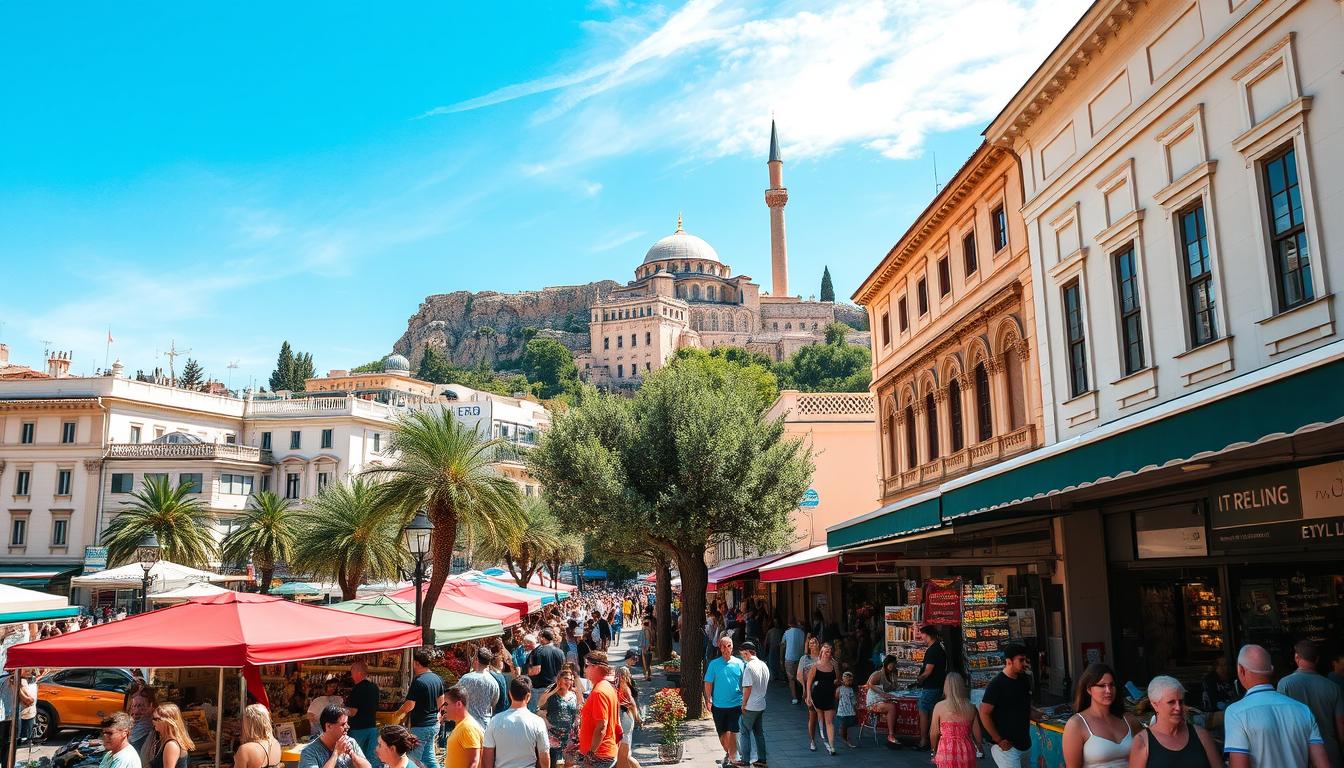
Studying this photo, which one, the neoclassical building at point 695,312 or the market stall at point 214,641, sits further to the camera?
the neoclassical building at point 695,312

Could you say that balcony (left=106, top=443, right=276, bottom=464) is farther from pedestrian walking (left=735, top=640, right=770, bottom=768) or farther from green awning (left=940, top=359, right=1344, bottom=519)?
green awning (left=940, top=359, right=1344, bottom=519)

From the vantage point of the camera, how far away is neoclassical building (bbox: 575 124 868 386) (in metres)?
137

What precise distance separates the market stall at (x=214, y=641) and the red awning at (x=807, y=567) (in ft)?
29.2

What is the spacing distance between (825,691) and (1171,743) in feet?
24.7

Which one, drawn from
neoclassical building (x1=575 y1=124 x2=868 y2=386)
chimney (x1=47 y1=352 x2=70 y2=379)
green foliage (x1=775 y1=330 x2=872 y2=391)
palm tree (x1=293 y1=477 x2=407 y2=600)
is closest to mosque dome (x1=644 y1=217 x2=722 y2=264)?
neoclassical building (x1=575 y1=124 x2=868 y2=386)

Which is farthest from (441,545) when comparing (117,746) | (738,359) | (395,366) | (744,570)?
(738,359)

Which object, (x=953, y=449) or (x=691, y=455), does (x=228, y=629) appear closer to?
(x=691, y=455)

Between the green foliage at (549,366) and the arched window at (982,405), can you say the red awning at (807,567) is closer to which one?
the arched window at (982,405)

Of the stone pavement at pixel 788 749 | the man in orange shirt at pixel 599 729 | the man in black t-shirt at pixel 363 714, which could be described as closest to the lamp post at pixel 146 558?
the stone pavement at pixel 788 749

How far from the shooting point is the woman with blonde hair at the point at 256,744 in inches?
274

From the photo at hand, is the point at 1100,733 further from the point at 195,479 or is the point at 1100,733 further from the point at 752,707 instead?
the point at 195,479

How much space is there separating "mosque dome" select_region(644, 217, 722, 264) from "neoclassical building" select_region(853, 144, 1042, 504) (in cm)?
12696

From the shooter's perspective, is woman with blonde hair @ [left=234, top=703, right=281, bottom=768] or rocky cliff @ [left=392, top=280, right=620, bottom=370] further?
rocky cliff @ [left=392, top=280, right=620, bottom=370]

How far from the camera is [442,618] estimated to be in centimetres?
1622
